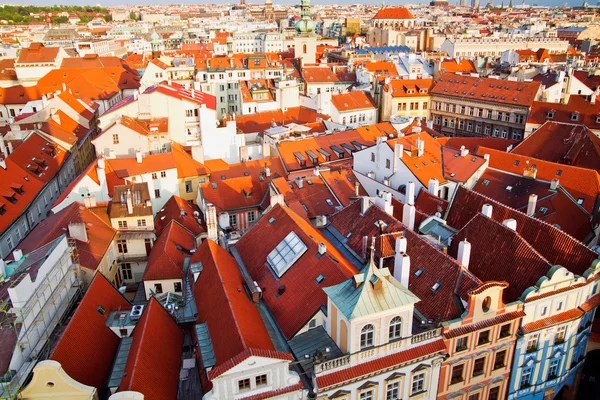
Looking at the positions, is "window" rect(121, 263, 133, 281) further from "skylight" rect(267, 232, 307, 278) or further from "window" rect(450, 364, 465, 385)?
"window" rect(450, 364, 465, 385)

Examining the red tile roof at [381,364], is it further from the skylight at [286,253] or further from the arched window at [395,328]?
the skylight at [286,253]

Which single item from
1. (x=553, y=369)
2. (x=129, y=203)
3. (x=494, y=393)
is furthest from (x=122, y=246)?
(x=553, y=369)

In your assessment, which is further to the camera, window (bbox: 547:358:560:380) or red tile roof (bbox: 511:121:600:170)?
red tile roof (bbox: 511:121:600:170)

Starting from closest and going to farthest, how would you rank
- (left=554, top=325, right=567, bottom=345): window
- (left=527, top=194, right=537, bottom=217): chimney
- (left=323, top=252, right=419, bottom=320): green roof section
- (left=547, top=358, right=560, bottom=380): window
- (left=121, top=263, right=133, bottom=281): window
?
(left=323, top=252, right=419, bottom=320): green roof section
(left=554, top=325, right=567, bottom=345): window
(left=547, top=358, right=560, bottom=380): window
(left=527, top=194, right=537, bottom=217): chimney
(left=121, top=263, right=133, bottom=281): window

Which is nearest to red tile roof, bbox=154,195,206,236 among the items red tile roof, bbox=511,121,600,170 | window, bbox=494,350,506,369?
window, bbox=494,350,506,369

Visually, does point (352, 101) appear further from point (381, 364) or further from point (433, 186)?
point (381, 364)

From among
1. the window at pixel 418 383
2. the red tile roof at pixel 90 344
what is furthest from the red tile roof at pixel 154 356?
the window at pixel 418 383
